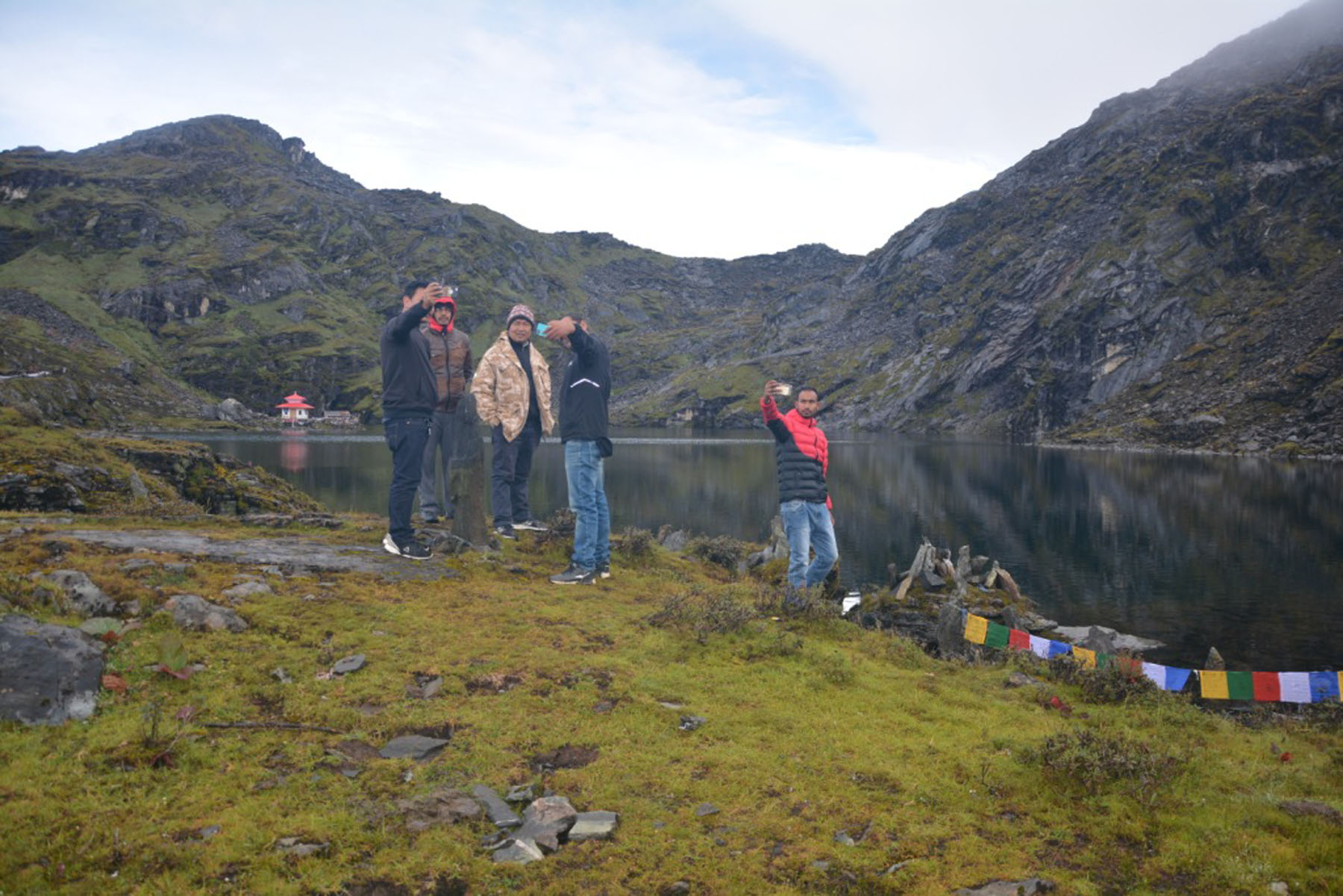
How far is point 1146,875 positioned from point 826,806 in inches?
88.3

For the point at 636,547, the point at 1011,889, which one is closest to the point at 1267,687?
the point at 1011,889

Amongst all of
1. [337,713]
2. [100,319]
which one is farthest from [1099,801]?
[100,319]

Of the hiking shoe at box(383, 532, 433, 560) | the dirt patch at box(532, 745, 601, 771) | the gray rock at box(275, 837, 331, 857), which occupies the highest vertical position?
the hiking shoe at box(383, 532, 433, 560)

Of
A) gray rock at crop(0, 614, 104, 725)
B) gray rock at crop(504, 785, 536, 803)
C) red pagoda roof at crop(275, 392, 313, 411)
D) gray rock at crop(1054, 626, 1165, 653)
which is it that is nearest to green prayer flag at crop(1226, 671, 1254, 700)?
gray rock at crop(1054, 626, 1165, 653)

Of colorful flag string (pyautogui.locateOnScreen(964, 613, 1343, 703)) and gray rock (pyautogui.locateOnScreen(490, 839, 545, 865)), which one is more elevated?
gray rock (pyautogui.locateOnScreen(490, 839, 545, 865))

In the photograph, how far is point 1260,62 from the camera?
176m

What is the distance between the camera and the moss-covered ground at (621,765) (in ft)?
15.3

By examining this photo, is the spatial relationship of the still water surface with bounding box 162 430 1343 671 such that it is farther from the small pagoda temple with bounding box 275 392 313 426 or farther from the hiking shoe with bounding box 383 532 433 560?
the small pagoda temple with bounding box 275 392 313 426

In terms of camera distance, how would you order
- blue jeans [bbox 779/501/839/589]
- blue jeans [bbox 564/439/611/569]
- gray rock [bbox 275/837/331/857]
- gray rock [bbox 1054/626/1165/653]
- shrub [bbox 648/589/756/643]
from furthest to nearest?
gray rock [bbox 1054/626/1165/653], blue jeans [bbox 779/501/839/589], blue jeans [bbox 564/439/611/569], shrub [bbox 648/589/756/643], gray rock [bbox 275/837/331/857]

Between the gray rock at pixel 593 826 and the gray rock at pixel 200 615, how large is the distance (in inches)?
190

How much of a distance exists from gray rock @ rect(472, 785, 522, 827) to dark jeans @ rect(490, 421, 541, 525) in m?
9.12

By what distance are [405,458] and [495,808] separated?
7.44m

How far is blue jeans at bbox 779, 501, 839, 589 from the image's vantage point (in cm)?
1235

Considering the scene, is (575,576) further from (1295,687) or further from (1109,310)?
(1109,310)
